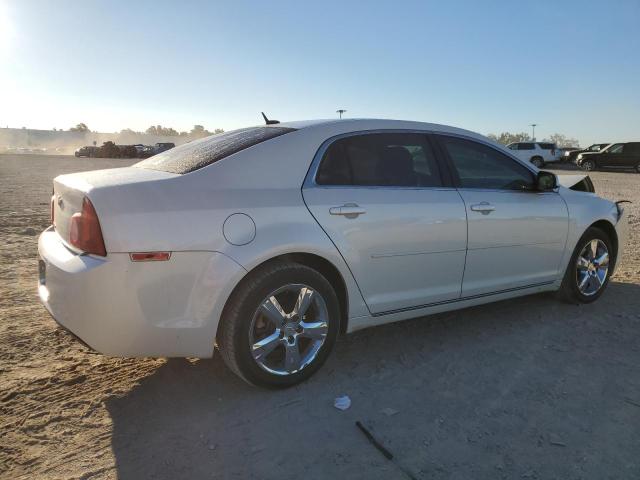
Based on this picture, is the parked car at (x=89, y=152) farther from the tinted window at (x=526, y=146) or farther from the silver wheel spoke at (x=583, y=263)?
the silver wheel spoke at (x=583, y=263)

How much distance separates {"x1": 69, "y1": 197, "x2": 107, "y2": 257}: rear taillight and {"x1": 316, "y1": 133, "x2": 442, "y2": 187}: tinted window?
4.31 ft

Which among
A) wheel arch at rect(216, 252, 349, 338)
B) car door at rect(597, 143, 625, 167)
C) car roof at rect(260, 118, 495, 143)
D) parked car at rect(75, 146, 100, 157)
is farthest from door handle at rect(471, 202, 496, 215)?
parked car at rect(75, 146, 100, 157)

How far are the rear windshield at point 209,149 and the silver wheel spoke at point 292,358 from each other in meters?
1.20

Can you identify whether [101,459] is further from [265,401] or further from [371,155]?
[371,155]

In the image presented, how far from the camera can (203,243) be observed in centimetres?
277

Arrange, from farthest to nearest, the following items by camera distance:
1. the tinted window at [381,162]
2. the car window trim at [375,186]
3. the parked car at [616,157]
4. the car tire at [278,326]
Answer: the parked car at [616,157]
the tinted window at [381,162]
the car window trim at [375,186]
the car tire at [278,326]

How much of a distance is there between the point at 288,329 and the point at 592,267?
324 cm

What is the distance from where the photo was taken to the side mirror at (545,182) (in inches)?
168

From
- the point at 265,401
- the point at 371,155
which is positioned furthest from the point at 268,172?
the point at 265,401

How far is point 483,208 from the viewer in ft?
12.8

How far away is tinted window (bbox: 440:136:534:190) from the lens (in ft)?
13.0

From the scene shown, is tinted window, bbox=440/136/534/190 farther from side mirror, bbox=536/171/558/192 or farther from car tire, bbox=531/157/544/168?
car tire, bbox=531/157/544/168

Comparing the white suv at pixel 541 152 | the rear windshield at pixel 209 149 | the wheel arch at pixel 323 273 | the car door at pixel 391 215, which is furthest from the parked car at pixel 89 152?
the wheel arch at pixel 323 273

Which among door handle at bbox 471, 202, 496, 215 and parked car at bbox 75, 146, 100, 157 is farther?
parked car at bbox 75, 146, 100, 157
